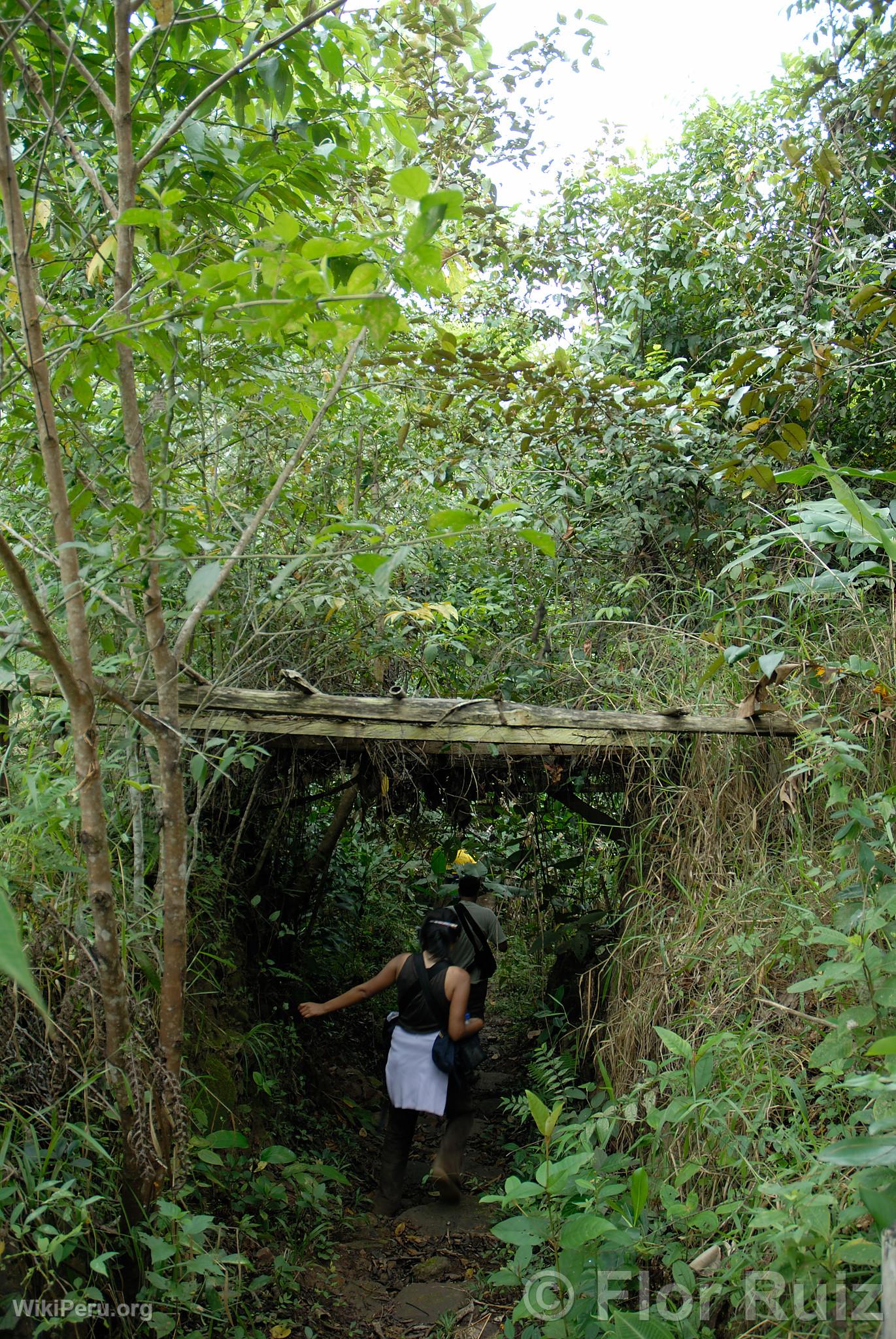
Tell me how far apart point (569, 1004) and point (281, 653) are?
3315mm

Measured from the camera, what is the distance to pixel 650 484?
5.52 m

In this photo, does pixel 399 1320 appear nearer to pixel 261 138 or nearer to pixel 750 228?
pixel 261 138

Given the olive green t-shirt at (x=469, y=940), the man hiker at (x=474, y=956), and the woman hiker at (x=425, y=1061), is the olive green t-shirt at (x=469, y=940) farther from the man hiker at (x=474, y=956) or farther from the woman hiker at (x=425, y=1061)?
the woman hiker at (x=425, y=1061)

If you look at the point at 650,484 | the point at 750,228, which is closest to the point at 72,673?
the point at 650,484

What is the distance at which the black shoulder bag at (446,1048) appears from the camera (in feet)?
14.8

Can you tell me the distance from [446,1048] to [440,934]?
0.57 metres

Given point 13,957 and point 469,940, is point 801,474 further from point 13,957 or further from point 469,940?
point 469,940

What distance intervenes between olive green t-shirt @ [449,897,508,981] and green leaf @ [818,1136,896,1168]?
2.91 meters

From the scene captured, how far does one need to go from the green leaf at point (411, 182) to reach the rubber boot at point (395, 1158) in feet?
14.6

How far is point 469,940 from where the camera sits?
5031 millimetres

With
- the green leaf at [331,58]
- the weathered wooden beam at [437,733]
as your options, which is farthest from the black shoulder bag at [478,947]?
the green leaf at [331,58]

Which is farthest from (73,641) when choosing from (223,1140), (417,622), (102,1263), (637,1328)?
Answer: (417,622)

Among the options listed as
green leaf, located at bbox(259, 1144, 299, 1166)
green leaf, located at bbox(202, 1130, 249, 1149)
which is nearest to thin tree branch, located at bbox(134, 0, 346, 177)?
green leaf, located at bbox(202, 1130, 249, 1149)

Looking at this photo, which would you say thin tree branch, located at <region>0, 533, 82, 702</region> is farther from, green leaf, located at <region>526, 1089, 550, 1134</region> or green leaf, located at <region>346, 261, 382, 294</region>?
green leaf, located at <region>526, 1089, 550, 1134</region>
